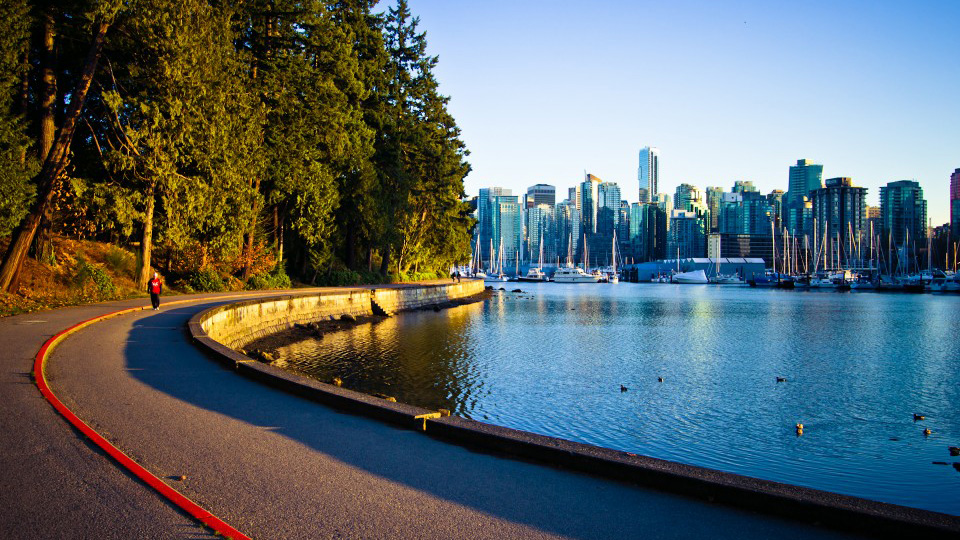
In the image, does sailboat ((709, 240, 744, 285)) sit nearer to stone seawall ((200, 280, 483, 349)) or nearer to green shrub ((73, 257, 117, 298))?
stone seawall ((200, 280, 483, 349))

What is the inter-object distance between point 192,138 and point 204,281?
782cm

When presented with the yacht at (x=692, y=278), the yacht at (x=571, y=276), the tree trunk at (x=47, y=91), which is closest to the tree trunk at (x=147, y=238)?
the tree trunk at (x=47, y=91)

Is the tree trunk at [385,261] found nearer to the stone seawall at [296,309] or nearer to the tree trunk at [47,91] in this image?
the stone seawall at [296,309]

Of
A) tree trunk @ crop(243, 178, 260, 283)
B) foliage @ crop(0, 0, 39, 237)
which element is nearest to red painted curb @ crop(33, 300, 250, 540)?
foliage @ crop(0, 0, 39, 237)

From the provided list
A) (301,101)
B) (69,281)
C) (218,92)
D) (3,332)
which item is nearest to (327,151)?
(301,101)

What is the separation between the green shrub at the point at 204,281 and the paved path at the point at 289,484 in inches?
959

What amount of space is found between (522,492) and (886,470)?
856 centimetres

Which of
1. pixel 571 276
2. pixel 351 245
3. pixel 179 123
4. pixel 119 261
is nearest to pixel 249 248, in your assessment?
pixel 119 261

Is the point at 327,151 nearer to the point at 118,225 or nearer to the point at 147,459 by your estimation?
the point at 118,225

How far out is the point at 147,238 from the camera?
28.1 metres

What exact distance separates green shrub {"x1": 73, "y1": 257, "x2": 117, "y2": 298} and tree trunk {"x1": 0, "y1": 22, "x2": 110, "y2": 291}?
6.90ft

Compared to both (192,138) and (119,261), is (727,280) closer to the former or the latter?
(192,138)

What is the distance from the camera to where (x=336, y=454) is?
7.02 meters

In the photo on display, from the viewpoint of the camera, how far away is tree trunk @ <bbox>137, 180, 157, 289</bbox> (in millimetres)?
27828
